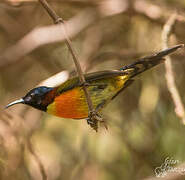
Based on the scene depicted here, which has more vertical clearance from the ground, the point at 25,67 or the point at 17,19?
the point at 17,19

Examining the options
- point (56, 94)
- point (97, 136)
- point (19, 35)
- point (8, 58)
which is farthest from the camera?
point (19, 35)

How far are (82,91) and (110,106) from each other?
71.2 inches

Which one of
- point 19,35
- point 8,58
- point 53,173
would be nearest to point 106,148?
point 53,173

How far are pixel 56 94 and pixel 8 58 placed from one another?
4.19 feet

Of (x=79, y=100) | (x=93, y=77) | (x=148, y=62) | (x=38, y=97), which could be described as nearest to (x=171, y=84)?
(x=148, y=62)

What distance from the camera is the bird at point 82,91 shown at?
3.77 metres

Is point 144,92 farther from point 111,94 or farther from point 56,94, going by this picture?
point 56,94

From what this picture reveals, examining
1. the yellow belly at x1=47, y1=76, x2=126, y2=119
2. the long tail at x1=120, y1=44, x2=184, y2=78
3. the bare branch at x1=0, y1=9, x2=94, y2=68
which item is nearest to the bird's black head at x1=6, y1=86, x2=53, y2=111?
the yellow belly at x1=47, y1=76, x2=126, y2=119

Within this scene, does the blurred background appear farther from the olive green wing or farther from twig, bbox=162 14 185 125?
twig, bbox=162 14 185 125

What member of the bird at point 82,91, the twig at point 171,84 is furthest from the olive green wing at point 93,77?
the twig at point 171,84

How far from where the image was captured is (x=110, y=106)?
5594mm

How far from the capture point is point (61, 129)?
559cm

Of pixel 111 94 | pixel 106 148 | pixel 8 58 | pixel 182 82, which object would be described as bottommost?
pixel 106 148

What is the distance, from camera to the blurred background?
487 centimetres
